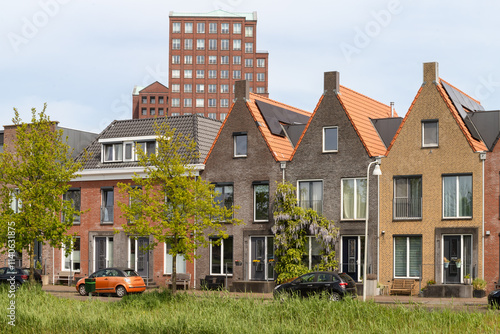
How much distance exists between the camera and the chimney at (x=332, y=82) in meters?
44.9

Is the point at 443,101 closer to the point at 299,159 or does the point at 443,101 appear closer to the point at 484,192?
the point at 484,192

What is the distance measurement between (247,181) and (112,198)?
9.99m

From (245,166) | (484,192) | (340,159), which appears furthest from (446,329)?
(245,166)

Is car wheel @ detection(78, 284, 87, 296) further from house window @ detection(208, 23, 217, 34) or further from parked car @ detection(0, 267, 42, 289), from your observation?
house window @ detection(208, 23, 217, 34)

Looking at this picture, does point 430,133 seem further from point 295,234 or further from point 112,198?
point 112,198

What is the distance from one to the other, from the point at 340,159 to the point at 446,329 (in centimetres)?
2222

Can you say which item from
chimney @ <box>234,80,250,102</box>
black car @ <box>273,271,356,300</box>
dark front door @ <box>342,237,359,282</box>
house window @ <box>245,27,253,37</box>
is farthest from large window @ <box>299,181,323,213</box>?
house window @ <box>245,27,253,37</box>

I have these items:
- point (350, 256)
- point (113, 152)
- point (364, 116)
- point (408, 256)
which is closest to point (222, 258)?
point (350, 256)

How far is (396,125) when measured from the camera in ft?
150

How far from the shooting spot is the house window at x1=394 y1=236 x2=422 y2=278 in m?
41.6

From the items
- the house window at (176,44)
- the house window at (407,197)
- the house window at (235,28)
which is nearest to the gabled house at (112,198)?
the house window at (407,197)

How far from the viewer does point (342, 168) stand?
43875 millimetres

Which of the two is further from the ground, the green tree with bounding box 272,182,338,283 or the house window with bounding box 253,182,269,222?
the house window with bounding box 253,182,269,222

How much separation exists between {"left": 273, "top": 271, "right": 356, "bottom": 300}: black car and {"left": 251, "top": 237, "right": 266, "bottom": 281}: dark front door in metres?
10.3
